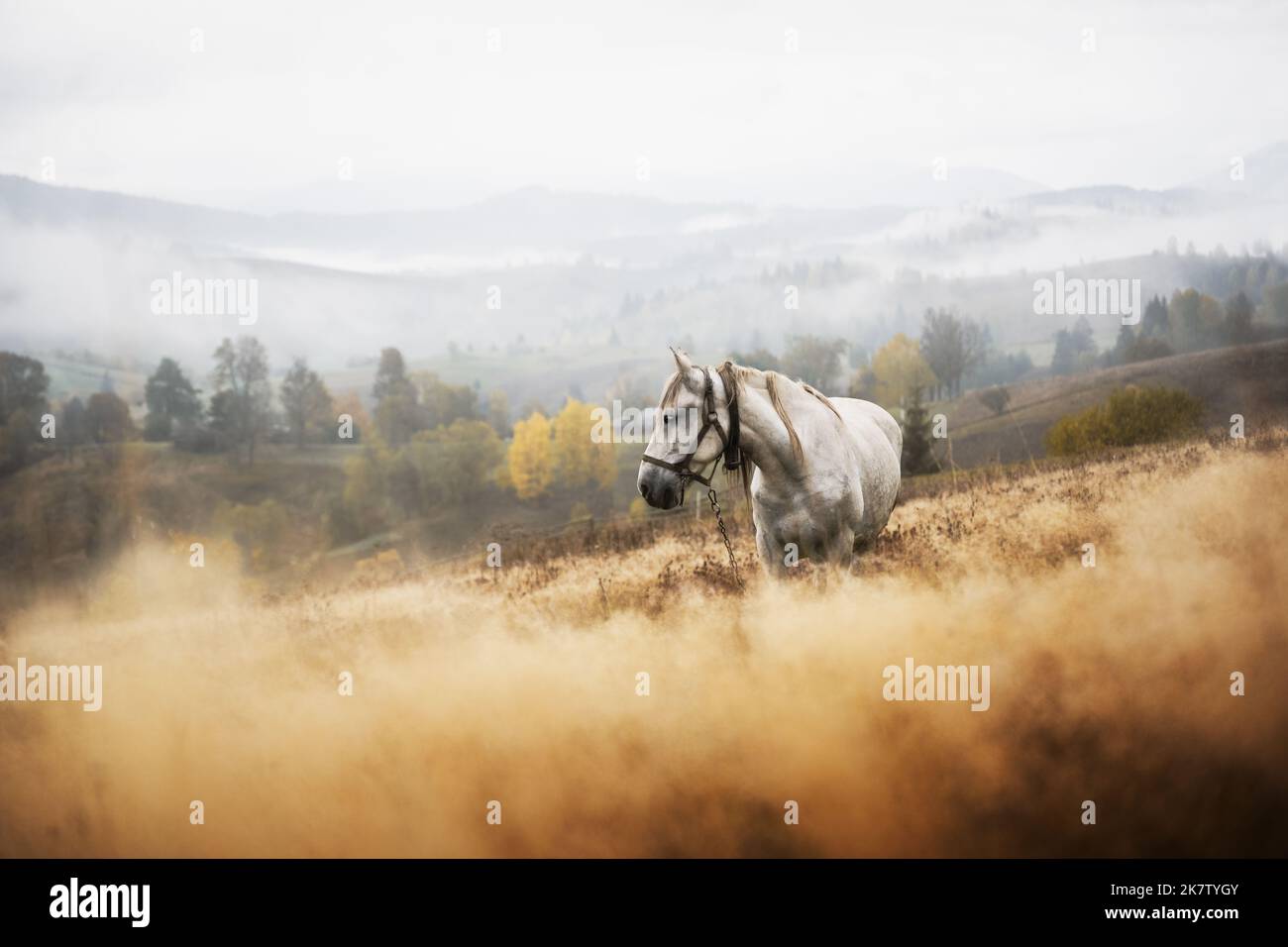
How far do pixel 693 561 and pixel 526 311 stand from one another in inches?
2277

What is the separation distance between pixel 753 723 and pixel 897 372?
1625 inches

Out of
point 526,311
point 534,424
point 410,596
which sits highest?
point 526,311

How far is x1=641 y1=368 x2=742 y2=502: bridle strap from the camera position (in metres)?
7.73

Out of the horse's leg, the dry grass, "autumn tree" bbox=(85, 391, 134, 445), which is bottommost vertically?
the dry grass

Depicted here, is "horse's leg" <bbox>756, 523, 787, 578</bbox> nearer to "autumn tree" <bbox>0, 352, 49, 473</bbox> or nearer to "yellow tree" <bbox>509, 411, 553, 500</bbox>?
"autumn tree" <bbox>0, 352, 49, 473</bbox>

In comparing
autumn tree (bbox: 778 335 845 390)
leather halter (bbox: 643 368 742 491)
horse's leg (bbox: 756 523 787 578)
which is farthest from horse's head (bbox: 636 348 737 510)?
autumn tree (bbox: 778 335 845 390)

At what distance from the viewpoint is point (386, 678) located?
933cm

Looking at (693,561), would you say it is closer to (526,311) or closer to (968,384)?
(968,384)

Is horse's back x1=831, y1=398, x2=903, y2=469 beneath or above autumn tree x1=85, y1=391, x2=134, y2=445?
beneath

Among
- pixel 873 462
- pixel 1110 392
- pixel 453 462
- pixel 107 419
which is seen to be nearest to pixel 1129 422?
pixel 1110 392

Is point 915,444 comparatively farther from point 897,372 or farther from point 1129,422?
point 897,372

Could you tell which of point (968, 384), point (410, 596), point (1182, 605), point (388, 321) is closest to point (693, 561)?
point (410, 596)

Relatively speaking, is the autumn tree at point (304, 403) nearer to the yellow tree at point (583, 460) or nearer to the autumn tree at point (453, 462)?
the autumn tree at point (453, 462)

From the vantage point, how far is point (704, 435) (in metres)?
7.92
